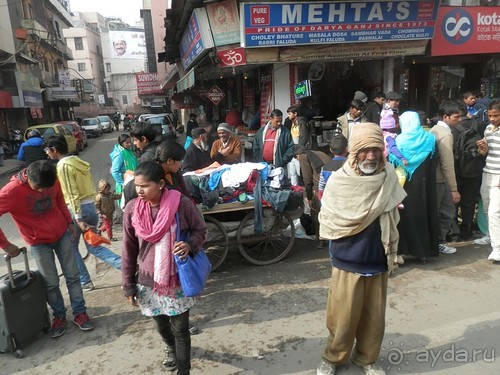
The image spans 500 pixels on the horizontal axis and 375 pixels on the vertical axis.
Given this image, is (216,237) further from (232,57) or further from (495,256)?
(232,57)

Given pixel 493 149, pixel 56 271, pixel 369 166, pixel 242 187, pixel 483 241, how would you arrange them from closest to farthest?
pixel 369 166
pixel 56 271
pixel 493 149
pixel 242 187
pixel 483 241

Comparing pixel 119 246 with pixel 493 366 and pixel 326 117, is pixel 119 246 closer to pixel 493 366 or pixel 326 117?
pixel 493 366

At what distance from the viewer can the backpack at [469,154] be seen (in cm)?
458

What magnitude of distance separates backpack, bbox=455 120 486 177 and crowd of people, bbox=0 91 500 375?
0.05 feet

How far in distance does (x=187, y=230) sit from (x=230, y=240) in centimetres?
204

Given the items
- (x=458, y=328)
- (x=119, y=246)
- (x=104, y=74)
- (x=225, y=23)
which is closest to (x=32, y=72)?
(x=225, y=23)

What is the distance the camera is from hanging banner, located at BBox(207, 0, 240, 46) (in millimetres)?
7746

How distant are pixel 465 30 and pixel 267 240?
7.60m

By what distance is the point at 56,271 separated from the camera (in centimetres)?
347

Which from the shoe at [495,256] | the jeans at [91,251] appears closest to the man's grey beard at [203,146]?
the jeans at [91,251]

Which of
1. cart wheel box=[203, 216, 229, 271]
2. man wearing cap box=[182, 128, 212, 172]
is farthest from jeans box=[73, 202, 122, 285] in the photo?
man wearing cap box=[182, 128, 212, 172]

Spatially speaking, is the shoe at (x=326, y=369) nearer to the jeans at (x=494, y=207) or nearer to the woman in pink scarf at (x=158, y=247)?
the woman in pink scarf at (x=158, y=247)

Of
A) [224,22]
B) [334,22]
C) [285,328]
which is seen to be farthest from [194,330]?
[334,22]

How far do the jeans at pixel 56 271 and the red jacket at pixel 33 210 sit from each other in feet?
0.26
